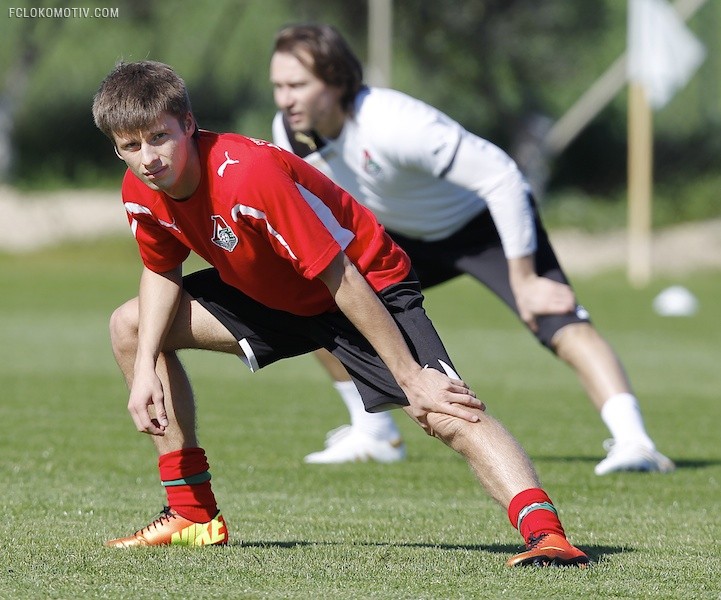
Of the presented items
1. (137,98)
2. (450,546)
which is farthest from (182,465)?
(137,98)

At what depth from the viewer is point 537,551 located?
4176 millimetres

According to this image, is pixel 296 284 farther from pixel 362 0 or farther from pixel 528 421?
pixel 362 0

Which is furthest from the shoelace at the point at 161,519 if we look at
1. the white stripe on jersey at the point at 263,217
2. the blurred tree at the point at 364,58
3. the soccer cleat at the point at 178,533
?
the blurred tree at the point at 364,58

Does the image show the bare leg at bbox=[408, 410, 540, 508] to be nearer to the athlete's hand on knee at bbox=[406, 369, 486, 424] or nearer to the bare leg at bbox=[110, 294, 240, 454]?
the athlete's hand on knee at bbox=[406, 369, 486, 424]

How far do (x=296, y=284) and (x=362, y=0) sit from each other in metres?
27.4

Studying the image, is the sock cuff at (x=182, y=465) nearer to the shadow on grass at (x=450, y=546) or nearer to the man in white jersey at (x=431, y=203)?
the shadow on grass at (x=450, y=546)

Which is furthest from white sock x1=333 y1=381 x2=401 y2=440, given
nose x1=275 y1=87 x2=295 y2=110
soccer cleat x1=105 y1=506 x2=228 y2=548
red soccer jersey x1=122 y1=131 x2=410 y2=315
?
red soccer jersey x1=122 y1=131 x2=410 y2=315

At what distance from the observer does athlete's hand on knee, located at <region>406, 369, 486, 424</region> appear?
425 centimetres

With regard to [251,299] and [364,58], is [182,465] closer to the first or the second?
[251,299]

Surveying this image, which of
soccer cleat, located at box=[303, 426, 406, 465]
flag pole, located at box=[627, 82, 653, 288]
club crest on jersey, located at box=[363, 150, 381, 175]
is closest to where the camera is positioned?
club crest on jersey, located at box=[363, 150, 381, 175]

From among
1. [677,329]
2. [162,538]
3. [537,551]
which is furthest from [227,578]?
[677,329]

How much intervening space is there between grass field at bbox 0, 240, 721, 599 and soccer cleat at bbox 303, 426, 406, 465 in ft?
0.47

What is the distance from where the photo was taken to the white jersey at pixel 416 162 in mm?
6535

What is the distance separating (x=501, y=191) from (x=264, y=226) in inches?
105
